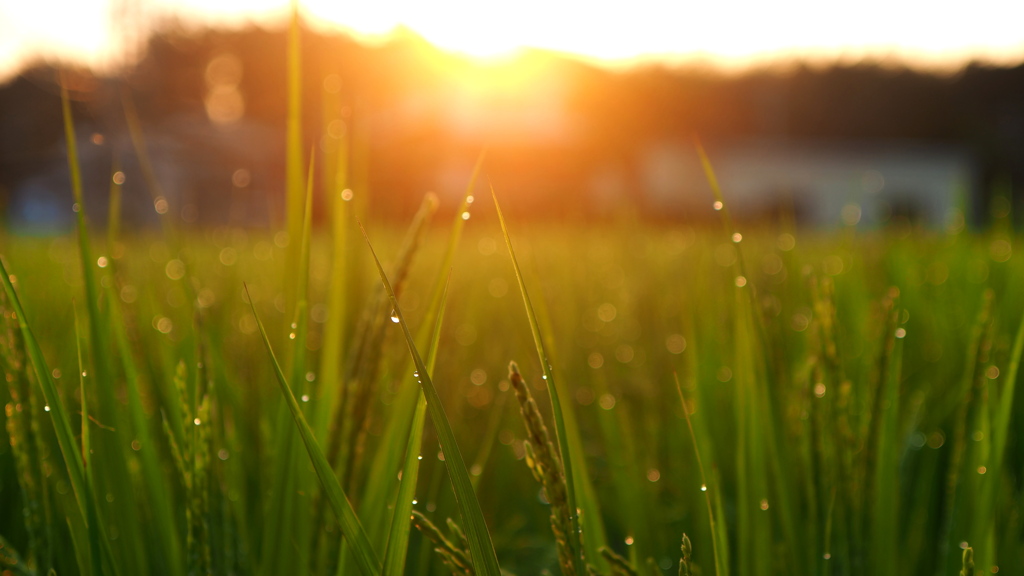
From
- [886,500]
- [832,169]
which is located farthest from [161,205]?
[832,169]

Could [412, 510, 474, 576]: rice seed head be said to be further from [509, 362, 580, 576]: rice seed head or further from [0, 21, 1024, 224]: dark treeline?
[0, 21, 1024, 224]: dark treeline

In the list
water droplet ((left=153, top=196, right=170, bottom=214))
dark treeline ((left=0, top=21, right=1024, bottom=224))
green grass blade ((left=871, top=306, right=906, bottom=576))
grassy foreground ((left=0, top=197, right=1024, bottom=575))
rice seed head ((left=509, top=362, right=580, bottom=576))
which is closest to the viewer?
rice seed head ((left=509, top=362, right=580, bottom=576))

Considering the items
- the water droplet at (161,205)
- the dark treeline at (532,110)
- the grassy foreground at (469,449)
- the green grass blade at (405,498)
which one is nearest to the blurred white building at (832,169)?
the dark treeline at (532,110)

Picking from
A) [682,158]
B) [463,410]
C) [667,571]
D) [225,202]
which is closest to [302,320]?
[667,571]

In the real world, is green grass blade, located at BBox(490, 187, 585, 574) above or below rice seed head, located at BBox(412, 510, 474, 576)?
above

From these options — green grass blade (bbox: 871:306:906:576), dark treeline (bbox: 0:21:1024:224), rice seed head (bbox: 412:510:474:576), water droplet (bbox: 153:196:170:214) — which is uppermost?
dark treeline (bbox: 0:21:1024:224)

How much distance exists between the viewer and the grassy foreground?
432 millimetres

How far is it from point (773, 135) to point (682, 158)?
624cm

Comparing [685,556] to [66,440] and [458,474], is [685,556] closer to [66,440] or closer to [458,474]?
[458,474]

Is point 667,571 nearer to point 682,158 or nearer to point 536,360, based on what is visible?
point 536,360

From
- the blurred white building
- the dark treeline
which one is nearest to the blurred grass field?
the dark treeline

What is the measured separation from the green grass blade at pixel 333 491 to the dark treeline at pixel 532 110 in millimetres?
11866

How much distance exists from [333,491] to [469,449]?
2.07 ft

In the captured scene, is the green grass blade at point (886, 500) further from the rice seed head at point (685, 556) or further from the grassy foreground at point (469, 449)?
the rice seed head at point (685, 556)
